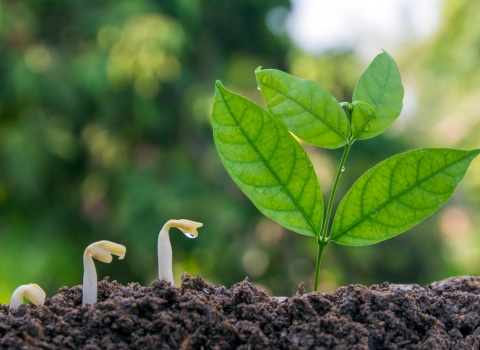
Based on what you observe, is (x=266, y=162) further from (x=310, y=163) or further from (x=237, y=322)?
(x=237, y=322)

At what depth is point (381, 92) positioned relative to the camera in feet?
1.77

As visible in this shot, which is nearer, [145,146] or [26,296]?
[26,296]

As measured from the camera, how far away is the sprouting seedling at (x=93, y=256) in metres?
0.46

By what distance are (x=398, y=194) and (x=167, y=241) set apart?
317 mm

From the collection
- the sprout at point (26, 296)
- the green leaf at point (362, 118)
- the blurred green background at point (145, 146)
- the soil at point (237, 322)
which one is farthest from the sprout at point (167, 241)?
the blurred green background at point (145, 146)

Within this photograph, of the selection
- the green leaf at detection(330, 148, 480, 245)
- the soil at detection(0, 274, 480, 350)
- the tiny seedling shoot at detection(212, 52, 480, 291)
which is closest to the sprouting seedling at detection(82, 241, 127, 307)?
the soil at detection(0, 274, 480, 350)

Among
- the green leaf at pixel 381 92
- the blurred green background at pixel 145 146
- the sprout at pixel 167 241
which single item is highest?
the blurred green background at pixel 145 146

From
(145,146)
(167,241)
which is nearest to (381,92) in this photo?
(167,241)

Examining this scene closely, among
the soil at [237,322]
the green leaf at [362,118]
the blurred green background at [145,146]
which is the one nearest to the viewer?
the soil at [237,322]

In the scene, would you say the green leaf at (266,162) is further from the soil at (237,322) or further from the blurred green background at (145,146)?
the blurred green background at (145,146)

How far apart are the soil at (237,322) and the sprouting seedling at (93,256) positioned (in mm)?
20

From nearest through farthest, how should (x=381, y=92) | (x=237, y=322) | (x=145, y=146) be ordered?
(x=237, y=322) → (x=381, y=92) → (x=145, y=146)

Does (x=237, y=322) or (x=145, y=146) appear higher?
(x=145, y=146)

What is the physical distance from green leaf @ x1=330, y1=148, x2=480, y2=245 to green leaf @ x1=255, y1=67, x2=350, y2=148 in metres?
0.08
